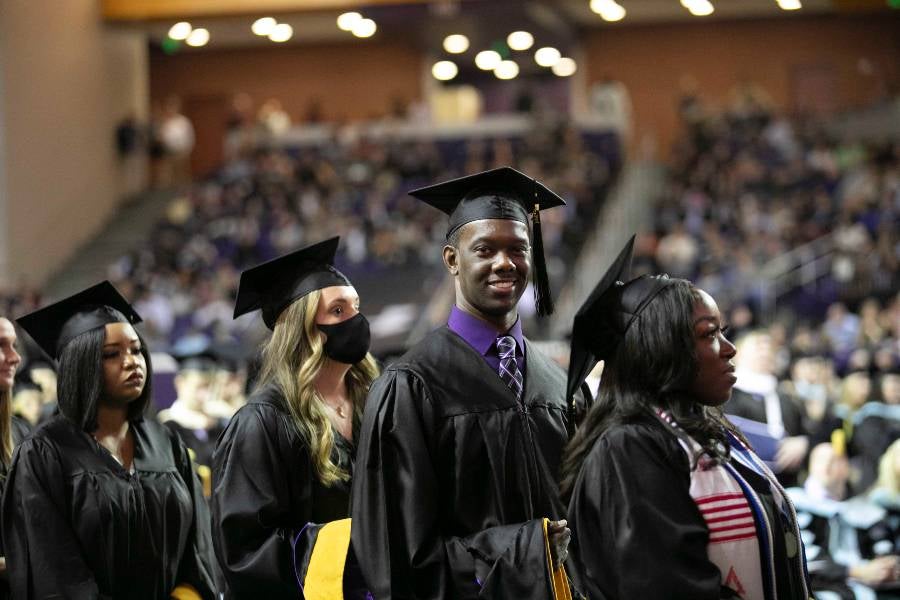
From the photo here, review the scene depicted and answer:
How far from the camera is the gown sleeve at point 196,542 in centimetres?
457

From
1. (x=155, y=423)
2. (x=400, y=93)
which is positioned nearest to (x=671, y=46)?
(x=400, y=93)

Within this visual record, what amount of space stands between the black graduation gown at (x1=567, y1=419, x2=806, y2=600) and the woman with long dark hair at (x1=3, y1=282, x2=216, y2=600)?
67.7 inches

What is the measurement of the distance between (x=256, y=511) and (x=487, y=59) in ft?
82.9

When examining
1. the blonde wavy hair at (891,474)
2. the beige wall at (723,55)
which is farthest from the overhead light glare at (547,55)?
the blonde wavy hair at (891,474)

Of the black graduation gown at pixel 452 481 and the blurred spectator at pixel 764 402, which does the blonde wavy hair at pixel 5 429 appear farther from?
the blurred spectator at pixel 764 402

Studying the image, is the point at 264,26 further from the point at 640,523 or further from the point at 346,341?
the point at 640,523

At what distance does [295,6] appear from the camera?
2028 cm

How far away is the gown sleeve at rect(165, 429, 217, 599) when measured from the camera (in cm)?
457

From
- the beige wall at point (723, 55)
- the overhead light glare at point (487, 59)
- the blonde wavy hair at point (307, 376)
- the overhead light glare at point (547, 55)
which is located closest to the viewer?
the blonde wavy hair at point (307, 376)

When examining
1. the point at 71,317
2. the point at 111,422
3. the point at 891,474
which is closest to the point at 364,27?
the point at 891,474

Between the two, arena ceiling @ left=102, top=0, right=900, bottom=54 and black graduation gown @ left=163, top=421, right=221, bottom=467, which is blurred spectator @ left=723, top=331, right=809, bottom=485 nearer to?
black graduation gown @ left=163, top=421, right=221, bottom=467

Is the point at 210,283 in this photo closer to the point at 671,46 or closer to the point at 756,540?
the point at 671,46

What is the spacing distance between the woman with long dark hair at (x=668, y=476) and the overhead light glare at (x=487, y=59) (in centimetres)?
2527

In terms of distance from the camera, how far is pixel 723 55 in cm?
2806
